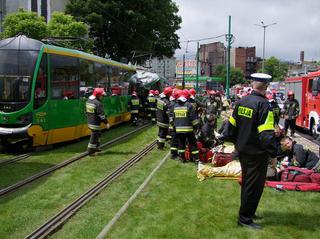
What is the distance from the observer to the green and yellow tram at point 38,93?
39.0 ft

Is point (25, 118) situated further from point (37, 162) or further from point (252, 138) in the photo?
point (252, 138)

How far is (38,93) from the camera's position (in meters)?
12.2

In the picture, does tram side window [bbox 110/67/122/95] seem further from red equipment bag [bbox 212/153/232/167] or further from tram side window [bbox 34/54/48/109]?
red equipment bag [bbox 212/153/232/167]

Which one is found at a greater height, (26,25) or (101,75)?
(26,25)

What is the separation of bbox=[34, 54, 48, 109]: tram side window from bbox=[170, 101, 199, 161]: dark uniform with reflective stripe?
398 centimetres

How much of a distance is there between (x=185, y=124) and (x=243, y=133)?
490 cm

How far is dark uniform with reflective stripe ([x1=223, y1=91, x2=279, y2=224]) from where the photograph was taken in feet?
18.6

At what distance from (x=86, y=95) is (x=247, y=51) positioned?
461ft

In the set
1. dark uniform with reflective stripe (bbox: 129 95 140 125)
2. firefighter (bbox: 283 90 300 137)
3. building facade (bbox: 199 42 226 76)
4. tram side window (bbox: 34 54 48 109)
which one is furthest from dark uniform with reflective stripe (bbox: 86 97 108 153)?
building facade (bbox: 199 42 226 76)

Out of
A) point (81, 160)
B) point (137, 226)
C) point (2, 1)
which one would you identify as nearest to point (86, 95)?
point (81, 160)

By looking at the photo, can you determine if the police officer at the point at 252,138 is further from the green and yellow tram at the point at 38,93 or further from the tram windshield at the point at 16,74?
the tram windshield at the point at 16,74

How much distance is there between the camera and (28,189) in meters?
8.28

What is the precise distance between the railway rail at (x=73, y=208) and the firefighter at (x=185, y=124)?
1.39m

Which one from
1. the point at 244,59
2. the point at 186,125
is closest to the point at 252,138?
the point at 186,125
